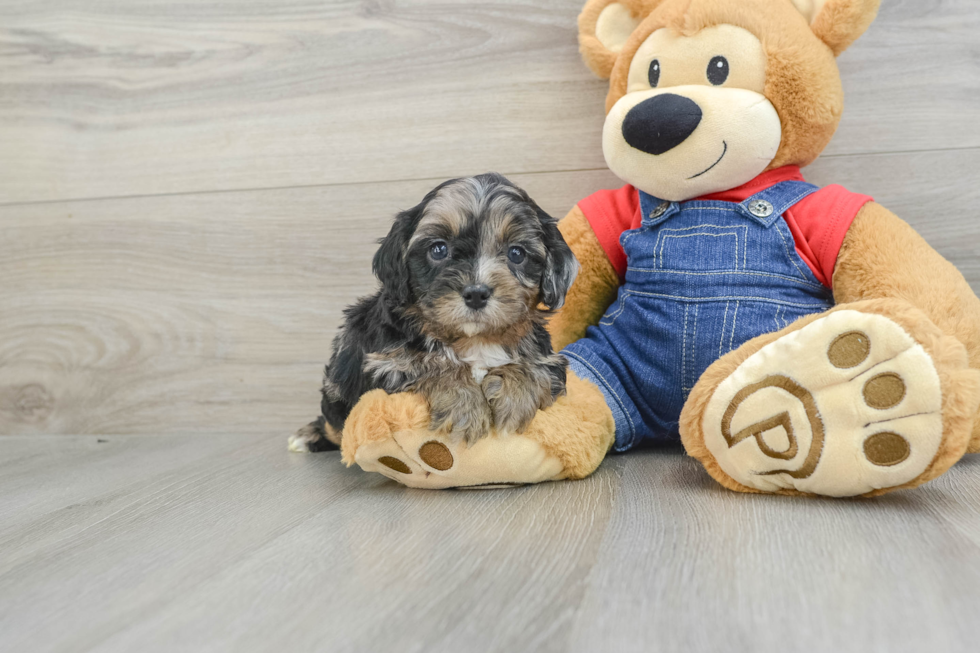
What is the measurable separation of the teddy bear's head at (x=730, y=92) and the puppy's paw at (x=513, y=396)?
586mm

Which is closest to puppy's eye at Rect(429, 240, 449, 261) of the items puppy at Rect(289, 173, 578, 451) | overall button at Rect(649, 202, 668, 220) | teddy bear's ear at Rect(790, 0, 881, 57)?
puppy at Rect(289, 173, 578, 451)

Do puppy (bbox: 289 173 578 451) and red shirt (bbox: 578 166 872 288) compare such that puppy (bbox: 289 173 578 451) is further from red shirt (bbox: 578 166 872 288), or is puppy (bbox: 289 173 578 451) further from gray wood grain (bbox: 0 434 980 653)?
red shirt (bbox: 578 166 872 288)

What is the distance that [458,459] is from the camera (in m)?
1.50

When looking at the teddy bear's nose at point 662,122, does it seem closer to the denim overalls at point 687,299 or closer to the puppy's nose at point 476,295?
the denim overalls at point 687,299

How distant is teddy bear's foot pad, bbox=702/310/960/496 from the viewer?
4.19 ft

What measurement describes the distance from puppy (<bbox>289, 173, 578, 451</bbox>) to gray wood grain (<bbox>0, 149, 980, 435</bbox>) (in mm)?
735

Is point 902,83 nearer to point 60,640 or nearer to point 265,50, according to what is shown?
point 265,50

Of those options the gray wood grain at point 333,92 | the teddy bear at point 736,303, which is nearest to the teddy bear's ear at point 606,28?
the teddy bear at point 736,303

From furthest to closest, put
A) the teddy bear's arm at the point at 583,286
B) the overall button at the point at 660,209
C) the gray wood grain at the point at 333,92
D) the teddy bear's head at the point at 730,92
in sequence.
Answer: the gray wood grain at the point at 333,92 → the teddy bear's arm at the point at 583,286 → the overall button at the point at 660,209 → the teddy bear's head at the point at 730,92

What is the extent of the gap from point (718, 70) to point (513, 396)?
89 centimetres

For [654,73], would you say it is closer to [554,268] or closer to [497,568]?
[554,268]

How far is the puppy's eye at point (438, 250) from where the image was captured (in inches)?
59.2

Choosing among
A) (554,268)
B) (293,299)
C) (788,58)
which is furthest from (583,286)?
(293,299)

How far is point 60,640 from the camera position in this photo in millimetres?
960
